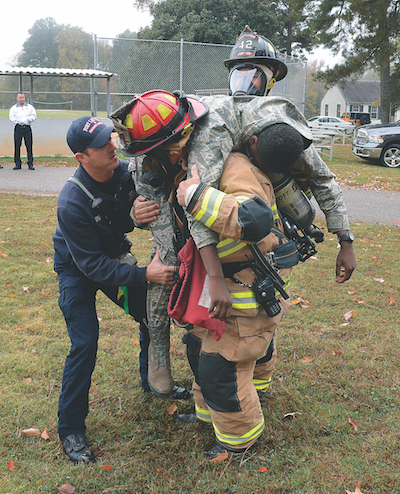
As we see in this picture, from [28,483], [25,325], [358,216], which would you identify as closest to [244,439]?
[28,483]

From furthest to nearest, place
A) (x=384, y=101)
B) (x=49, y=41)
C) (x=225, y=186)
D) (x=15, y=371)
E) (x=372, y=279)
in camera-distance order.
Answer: (x=49, y=41) < (x=384, y=101) < (x=372, y=279) < (x=15, y=371) < (x=225, y=186)

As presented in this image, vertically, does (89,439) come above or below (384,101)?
below

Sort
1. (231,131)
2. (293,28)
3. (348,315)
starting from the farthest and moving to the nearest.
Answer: (293,28) → (348,315) → (231,131)

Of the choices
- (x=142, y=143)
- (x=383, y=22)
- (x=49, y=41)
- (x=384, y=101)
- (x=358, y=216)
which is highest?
(x=49, y=41)

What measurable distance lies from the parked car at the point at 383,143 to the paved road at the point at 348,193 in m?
5.68

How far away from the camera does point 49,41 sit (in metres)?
67.6

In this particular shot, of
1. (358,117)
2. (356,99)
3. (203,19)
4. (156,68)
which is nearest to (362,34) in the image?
(203,19)

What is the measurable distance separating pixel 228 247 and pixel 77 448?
1606mm

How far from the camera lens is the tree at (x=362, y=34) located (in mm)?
21828

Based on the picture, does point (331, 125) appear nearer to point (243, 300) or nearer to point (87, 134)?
point (87, 134)

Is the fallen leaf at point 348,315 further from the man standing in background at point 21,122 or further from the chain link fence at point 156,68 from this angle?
the chain link fence at point 156,68

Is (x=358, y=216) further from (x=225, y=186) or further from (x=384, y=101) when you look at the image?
(x=384, y=101)

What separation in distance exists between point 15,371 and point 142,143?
245cm

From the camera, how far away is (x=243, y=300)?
8.30ft
